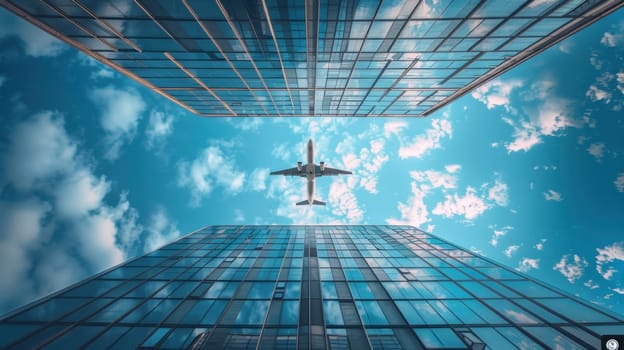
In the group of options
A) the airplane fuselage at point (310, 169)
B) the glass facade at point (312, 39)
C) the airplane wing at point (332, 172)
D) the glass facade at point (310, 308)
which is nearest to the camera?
the glass facade at point (310, 308)

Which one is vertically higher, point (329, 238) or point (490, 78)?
point (490, 78)

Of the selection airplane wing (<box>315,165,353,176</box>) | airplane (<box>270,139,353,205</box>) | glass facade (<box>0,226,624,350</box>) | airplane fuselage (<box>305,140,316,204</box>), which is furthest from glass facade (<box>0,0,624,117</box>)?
airplane wing (<box>315,165,353,176</box>)

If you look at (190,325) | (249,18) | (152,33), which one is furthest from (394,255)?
(152,33)

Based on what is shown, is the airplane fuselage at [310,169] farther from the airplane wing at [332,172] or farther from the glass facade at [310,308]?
the glass facade at [310,308]

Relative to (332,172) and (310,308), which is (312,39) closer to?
(310,308)

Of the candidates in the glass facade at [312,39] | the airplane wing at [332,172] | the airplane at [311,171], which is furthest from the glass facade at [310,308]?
the airplane wing at [332,172]

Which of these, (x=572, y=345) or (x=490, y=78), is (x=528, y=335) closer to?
(x=572, y=345)
